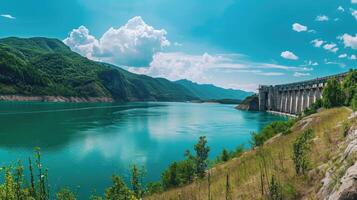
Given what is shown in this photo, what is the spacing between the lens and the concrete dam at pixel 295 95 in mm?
137250

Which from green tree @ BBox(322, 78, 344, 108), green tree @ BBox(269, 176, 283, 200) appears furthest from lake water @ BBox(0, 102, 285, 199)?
green tree @ BBox(269, 176, 283, 200)

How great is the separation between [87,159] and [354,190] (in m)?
51.6

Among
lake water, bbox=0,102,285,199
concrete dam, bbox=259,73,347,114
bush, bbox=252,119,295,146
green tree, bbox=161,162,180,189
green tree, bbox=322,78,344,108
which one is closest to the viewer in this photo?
green tree, bbox=161,162,180,189

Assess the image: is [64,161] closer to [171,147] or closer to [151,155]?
[151,155]

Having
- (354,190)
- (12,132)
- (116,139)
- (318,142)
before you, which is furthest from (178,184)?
(12,132)

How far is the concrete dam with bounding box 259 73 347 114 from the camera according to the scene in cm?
13725

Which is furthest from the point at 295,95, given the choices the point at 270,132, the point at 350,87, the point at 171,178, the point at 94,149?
the point at 171,178

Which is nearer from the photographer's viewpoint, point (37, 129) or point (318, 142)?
point (318, 142)

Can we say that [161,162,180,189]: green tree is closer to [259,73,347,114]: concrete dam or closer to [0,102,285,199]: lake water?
[0,102,285,199]: lake water

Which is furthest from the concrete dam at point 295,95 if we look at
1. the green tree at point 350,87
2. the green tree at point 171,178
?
the green tree at point 171,178

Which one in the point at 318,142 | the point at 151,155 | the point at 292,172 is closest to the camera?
the point at 292,172

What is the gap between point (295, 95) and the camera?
165500 millimetres

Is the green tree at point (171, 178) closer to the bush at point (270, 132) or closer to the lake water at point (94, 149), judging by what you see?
the lake water at point (94, 149)

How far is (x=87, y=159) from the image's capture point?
55188 mm
